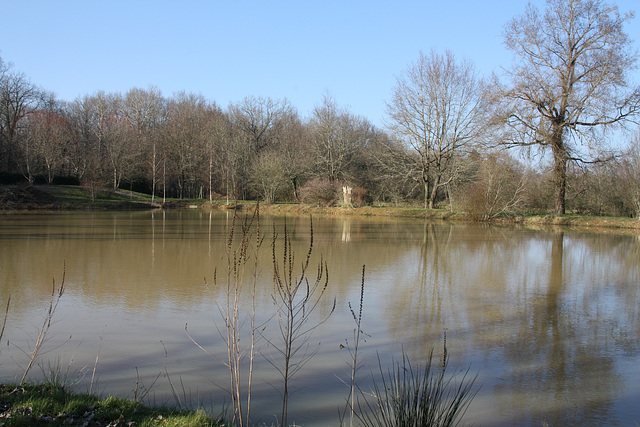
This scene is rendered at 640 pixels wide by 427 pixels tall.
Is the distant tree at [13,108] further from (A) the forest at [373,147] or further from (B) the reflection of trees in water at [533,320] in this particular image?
(B) the reflection of trees in water at [533,320]

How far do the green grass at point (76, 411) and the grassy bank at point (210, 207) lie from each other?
62.0ft

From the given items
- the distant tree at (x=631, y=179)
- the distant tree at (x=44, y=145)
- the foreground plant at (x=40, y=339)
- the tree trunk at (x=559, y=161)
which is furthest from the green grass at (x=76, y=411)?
the distant tree at (x=44, y=145)

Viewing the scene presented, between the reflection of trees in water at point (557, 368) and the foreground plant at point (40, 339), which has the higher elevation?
the foreground plant at point (40, 339)

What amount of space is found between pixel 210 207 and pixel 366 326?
32840mm

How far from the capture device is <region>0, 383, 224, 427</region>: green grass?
2.85 m

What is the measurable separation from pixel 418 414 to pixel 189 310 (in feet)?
14.0

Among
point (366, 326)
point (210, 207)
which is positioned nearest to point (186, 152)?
point (210, 207)

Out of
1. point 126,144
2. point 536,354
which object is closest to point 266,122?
point 126,144

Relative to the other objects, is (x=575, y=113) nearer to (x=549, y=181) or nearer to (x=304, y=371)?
(x=549, y=181)

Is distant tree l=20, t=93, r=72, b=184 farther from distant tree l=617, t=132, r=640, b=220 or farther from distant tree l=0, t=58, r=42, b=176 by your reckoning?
distant tree l=617, t=132, r=640, b=220

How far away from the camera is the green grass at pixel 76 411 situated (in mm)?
2850

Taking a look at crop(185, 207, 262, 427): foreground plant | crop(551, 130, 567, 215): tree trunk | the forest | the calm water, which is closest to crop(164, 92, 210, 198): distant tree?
the forest

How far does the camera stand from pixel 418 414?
2.55 m

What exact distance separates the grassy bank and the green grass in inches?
744
